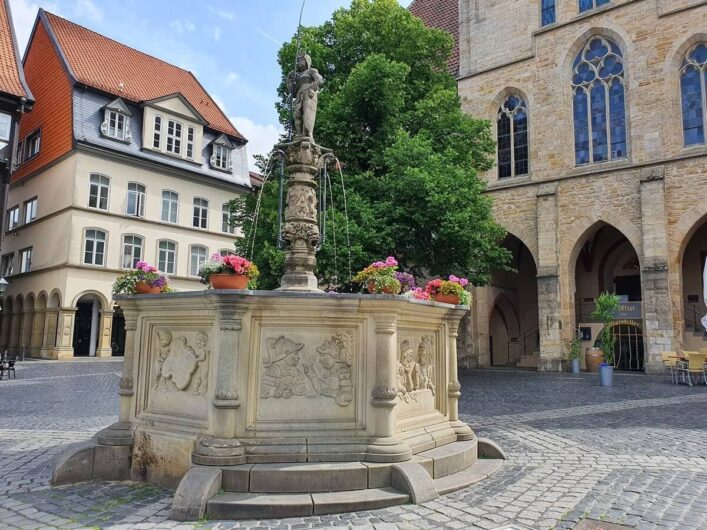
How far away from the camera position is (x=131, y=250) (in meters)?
28.6

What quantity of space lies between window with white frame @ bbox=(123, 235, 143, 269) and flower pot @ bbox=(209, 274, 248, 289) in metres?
24.9

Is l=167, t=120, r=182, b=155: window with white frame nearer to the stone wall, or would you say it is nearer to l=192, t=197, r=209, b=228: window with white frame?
l=192, t=197, r=209, b=228: window with white frame

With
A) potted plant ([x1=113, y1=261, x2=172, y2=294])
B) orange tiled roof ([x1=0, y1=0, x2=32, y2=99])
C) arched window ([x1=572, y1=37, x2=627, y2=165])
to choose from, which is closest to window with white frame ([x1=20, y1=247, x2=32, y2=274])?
orange tiled roof ([x1=0, y1=0, x2=32, y2=99])

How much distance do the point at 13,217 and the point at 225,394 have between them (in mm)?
32872

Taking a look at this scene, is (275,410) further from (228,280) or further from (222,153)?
(222,153)

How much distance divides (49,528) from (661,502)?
5030mm

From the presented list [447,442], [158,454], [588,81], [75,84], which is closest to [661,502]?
[447,442]

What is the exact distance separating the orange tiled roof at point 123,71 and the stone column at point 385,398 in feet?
90.3

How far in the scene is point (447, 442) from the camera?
597 cm

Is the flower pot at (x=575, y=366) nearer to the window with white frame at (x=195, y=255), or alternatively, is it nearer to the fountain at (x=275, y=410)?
the fountain at (x=275, y=410)

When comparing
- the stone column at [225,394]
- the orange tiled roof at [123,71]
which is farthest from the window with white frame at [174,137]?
the stone column at [225,394]

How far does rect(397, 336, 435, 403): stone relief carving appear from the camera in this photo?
558 cm

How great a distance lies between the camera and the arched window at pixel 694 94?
19.9m

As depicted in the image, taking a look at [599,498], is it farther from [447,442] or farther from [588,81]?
[588,81]
